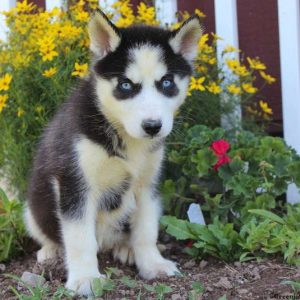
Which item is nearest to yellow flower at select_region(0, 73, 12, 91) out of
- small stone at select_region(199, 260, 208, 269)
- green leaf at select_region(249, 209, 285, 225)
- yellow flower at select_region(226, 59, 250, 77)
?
yellow flower at select_region(226, 59, 250, 77)

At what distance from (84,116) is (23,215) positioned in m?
1.08

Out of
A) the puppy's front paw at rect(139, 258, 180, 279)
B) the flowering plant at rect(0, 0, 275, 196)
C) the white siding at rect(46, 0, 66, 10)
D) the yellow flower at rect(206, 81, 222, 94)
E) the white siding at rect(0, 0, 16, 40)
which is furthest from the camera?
the white siding at rect(0, 0, 16, 40)

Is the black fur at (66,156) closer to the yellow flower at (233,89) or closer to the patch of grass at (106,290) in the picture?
the patch of grass at (106,290)

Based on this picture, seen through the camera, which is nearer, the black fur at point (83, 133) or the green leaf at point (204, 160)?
the black fur at point (83, 133)

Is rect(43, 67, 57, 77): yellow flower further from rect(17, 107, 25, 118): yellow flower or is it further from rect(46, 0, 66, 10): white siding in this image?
rect(46, 0, 66, 10): white siding

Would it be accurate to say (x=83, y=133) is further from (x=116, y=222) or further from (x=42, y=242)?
(x=42, y=242)

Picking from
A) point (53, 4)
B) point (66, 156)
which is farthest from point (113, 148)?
point (53, 4)

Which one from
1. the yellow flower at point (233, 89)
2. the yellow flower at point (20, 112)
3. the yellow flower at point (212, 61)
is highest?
the yellow flower at point (212, 61)

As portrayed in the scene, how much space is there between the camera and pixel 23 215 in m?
4.18

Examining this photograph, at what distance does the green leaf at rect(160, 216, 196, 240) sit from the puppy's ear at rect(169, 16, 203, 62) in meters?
1.05

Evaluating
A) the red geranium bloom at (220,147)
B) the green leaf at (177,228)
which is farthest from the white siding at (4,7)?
the green leaf at (177,228)

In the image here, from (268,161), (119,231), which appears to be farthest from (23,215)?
(268,161)

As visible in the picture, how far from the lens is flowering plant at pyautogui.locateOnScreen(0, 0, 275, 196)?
4.49 m

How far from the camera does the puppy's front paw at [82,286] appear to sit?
3.24m
